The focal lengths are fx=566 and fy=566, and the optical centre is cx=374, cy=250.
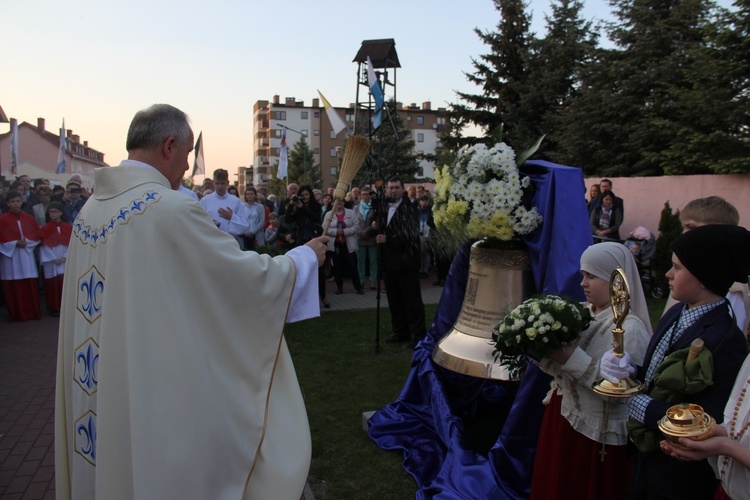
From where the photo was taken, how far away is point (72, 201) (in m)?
11.7

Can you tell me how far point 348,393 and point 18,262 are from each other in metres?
7.09

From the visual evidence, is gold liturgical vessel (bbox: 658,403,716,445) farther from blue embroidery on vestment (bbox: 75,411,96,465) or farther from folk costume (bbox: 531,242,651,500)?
blue embroidery on vestment (bbox: 75,411,96,465)

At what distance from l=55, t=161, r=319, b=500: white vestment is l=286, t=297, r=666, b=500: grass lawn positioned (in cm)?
167

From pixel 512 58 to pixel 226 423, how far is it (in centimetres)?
2629

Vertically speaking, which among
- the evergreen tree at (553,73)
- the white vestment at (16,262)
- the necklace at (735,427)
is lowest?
the white vestment at (16,262)

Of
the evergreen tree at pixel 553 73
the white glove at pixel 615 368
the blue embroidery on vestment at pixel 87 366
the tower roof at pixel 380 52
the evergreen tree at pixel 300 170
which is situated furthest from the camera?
the evergreen tree at pixel 300 170

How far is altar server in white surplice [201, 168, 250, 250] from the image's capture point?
9.52 m

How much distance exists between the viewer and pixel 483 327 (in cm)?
354

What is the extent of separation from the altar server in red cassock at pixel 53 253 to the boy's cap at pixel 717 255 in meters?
10.3

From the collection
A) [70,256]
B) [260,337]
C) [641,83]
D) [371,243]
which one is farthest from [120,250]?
[641,83]

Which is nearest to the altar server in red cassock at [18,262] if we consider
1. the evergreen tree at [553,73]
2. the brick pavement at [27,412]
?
the brick pavement at [27,412]

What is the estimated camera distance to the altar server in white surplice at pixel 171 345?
2209mm

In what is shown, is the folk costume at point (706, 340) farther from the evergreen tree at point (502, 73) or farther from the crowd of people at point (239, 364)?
the evergreen tree at point (502, 73)

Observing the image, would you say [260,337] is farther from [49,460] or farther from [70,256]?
[49,460]
